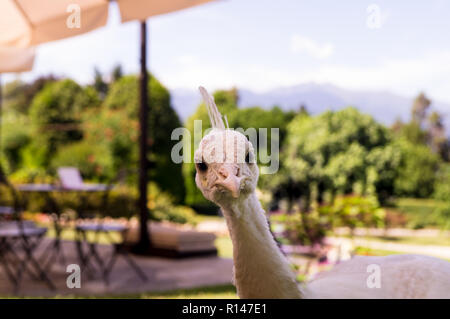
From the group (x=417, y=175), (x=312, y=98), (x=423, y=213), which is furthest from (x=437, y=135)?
(x=423, y=213)

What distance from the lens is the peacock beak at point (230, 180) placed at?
1098 mm

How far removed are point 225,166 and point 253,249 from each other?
0.84 ft

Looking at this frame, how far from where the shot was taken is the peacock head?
111 centimetres

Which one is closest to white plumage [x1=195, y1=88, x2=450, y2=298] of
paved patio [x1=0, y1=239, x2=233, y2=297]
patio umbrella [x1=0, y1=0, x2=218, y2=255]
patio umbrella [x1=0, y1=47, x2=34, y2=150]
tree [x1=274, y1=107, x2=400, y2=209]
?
patio umbrella [x1=0, y1=0, x2=218, y2=255]

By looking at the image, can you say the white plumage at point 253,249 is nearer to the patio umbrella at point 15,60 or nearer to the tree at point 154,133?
the patio umbrella at point 15,60

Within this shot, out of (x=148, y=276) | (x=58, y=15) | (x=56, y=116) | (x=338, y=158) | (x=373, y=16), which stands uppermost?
(x=56, y=116)

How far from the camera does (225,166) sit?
3.66 ft

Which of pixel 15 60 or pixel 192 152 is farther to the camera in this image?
pixel 192 152

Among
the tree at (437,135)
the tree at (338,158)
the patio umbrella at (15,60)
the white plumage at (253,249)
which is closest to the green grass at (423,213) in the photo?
the tree at (338,158)

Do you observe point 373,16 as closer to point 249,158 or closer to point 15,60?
point 249,158

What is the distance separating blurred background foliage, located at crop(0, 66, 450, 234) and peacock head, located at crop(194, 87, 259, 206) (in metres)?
10.7

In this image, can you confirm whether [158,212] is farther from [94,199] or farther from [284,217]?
[284,217]
